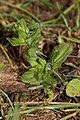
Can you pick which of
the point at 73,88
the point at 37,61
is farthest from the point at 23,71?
the point at 73,88

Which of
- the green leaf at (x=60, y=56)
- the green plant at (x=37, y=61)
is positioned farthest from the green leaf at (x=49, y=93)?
the green leaf at (x=60, y=56)

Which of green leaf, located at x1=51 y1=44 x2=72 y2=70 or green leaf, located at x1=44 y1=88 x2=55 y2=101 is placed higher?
green leaf, located at x1=51 y1=44 x2=72 y2=70

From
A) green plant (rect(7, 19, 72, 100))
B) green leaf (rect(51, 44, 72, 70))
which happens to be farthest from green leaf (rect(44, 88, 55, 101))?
green leaf (rect(51, 44, 72, 70))

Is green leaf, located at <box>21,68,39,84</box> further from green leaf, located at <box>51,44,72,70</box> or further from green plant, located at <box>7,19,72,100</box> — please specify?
green leaf, located at <box>51,44,72,70</box>

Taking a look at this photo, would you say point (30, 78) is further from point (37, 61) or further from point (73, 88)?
point (73, 88)

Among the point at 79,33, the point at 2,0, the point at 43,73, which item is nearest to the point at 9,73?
the point at 43,73

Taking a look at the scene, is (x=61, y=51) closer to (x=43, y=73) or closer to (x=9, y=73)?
(x=43, y=73)
